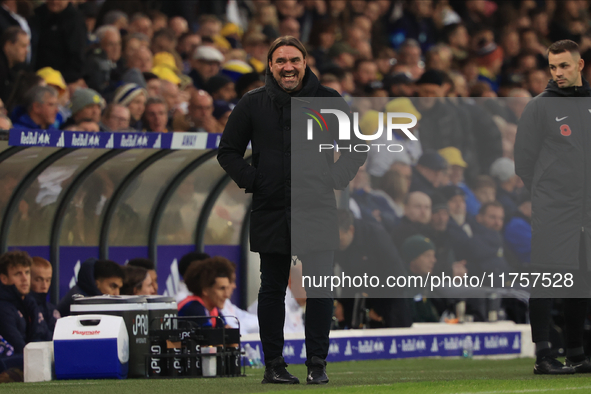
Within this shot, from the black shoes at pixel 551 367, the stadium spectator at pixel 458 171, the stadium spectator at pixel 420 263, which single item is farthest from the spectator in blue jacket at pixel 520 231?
the black shoes at pixel 551 367

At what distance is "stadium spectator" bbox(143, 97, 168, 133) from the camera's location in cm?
1016

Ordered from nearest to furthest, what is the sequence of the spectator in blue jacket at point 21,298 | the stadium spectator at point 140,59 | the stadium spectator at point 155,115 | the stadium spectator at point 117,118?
the spectator in blue jacket at point 21,298 → the stadium spectator at point 117,118 → the stadium spectator at point 155,115 → the stadium spectator at point 140,59

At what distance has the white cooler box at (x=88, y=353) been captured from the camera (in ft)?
23.0

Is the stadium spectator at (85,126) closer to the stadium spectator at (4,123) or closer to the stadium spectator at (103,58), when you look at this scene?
the stadium spectator at (4,123)

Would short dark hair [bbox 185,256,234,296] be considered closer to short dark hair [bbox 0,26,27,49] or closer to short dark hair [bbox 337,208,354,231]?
short dark hair [bbox 337,208,354,231]

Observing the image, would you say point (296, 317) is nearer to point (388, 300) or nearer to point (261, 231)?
point (388, 300)

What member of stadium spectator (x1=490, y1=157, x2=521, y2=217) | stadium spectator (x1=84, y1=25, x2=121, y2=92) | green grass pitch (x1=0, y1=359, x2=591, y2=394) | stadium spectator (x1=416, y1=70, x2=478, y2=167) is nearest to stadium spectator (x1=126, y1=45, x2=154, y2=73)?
stadium spectator (x1=84, y1=25, x2=121, y2=92)

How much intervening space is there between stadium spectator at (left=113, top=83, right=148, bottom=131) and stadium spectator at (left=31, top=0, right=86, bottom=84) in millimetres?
1020

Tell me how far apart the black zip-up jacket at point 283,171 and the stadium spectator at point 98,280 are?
9.20ft

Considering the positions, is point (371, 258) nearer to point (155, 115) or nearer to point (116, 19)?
point (155, 115)

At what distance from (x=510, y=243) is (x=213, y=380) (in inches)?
142

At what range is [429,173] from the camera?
394 inches

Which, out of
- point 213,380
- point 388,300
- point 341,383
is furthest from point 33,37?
point 341,383

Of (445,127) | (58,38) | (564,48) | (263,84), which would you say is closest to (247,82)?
(263,84)
